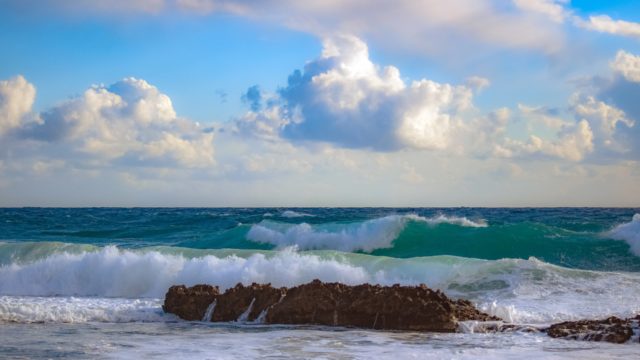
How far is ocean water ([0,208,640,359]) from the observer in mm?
7809

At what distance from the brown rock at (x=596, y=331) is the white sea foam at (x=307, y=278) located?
2.10 m

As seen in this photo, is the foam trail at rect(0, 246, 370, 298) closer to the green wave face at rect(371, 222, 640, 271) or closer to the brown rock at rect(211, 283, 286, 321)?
the brown rock at rect(211, 283, 286, 321)

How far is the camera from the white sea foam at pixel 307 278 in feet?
37.9

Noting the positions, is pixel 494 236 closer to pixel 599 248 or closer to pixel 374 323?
pixel 599 248

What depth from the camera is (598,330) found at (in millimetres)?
8273

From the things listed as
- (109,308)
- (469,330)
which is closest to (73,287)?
(109,308)

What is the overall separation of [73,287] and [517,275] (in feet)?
28.9

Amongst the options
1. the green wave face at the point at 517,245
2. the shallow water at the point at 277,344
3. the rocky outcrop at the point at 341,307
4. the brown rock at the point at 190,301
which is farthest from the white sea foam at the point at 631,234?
the brown rock at the point at 190,301

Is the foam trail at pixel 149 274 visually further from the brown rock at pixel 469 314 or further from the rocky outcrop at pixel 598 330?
the rocky outcrop at pixel 598 330

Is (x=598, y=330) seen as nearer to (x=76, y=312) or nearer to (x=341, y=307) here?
(x=341, y=307)

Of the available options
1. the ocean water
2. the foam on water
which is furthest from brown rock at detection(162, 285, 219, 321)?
the ocean water

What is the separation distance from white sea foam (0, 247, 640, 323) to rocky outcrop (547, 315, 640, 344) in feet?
6.88

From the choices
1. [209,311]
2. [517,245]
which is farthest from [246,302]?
[517,245]

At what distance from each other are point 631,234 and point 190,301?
59.8ft
